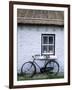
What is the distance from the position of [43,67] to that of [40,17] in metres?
0.46

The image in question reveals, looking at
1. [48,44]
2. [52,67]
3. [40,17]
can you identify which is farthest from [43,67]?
[40,17]

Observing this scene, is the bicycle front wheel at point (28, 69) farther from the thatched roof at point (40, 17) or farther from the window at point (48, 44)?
the thatched roof at point (40, 17)

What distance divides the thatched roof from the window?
0.13m

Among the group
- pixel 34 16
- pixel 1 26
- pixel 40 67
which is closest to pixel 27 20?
pixel 34 16

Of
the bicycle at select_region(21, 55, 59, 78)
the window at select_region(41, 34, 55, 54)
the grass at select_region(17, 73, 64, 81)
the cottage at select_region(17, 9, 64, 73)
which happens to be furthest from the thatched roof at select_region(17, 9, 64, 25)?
the grass at select_region(17, 73, 64, 81)

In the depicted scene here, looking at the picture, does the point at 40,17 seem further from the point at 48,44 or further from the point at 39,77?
the point at 39,77

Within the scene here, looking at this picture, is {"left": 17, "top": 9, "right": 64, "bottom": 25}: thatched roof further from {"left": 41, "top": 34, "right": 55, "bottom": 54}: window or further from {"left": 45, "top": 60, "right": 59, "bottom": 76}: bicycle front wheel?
{"left": 45, "top": 60, "right": 59, "bottom": 76}: bicycle front wheel

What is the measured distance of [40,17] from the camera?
6.46ft

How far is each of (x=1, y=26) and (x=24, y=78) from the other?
0.51 m

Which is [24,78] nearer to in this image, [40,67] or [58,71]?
[40,67]

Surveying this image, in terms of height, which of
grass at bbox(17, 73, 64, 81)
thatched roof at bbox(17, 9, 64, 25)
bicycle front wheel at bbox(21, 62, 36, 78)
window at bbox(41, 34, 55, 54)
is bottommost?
grass at bbox(17, 73, 64, 81)

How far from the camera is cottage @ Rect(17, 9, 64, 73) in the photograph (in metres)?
1.93

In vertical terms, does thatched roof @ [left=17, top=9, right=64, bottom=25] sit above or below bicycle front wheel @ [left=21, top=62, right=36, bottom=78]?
above

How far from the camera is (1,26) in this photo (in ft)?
6.22
